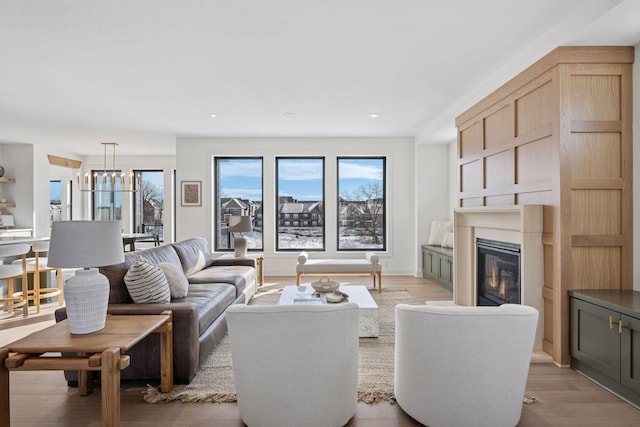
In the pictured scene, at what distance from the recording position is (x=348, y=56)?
134 inches

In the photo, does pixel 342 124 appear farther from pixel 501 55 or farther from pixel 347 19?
pixel 347 19

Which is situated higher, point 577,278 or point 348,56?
point 348,56

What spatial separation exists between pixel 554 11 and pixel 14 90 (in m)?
5.47

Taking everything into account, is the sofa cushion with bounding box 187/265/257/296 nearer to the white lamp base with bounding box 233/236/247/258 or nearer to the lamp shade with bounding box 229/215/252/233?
the white lamp base with bounding box 233/236/247/258

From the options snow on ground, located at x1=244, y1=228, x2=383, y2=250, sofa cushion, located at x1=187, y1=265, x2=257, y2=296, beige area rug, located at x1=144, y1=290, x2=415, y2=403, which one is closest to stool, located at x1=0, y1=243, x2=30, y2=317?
sofa cushion, located at x1=187, y1=265, x2=257, y2=296

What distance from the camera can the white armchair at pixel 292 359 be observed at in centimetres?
193

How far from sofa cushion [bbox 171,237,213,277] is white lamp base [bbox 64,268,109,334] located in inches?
91.3

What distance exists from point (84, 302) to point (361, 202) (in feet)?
18.8

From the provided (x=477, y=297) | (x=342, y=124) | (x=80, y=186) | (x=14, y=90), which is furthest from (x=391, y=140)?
(x=80, y=186)

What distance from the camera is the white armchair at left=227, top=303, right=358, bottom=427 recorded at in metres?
1.93

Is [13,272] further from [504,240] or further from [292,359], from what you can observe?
[504,240]

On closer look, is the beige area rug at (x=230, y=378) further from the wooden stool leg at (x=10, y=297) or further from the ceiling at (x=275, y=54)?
the wooden stool leg at (x=10, y=297)

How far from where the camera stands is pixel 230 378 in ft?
9.17

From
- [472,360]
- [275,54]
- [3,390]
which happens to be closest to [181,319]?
[3,390]
